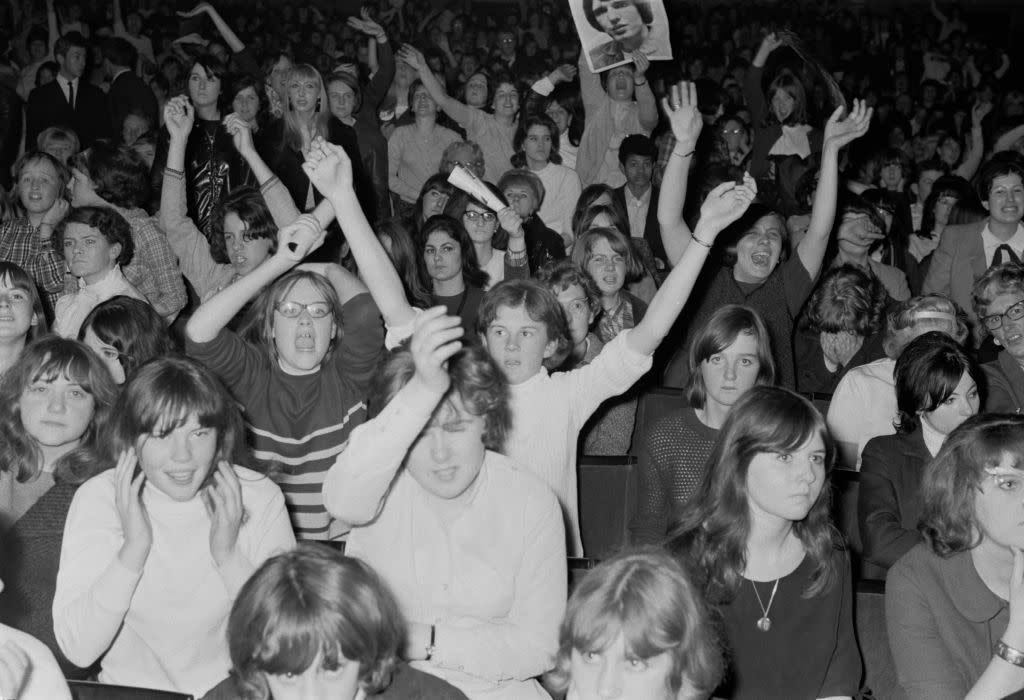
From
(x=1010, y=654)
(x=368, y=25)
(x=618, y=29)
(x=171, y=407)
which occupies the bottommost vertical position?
(x=1010, y=654)

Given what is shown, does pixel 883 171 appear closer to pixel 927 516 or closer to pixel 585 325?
pixel 585 325

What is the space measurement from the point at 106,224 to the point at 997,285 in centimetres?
367

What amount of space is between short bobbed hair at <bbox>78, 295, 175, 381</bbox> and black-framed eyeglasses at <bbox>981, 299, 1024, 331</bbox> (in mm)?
3082

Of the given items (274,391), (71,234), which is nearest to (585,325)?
(274,391)

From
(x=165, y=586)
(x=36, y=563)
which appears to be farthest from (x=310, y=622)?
(x=36, y=563)

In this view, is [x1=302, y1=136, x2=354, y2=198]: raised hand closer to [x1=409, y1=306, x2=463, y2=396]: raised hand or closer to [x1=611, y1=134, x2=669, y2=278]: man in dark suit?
[x1=409, y1=306, x2=463, y2=396]: raised hand

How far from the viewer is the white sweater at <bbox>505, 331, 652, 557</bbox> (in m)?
3.56

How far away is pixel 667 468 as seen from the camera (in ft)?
11.7

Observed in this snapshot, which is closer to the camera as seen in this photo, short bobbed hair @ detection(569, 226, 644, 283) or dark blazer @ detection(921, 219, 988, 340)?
short bobbed hair @ detection(569, 226, 644, 283)

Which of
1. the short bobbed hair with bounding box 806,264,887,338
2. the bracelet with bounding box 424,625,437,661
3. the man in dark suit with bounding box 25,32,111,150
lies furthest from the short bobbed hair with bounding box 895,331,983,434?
the man in dark suit with bounding box 25,32,111,150

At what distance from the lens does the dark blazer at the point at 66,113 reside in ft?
29.9

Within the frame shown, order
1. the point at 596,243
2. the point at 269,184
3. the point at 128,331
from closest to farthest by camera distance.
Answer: the point at 128,331, the point at 269,184, the point at 596,243

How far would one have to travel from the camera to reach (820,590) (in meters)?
2.74

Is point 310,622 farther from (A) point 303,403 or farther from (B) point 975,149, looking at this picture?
(B) point 975,149
